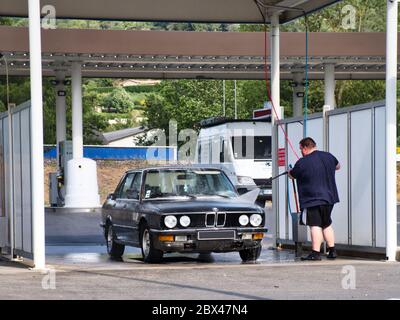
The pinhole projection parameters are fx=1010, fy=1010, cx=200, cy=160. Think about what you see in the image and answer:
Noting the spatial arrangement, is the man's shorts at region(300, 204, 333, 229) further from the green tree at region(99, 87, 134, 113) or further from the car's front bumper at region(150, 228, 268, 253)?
the green tree at region(99, 87, 134, 113)

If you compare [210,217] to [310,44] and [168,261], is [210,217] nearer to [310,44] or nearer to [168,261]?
[168,261]

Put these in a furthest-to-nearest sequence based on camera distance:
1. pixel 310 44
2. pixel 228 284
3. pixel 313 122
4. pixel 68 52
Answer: pixel 310 44
pixel 68 52
pixel 313 122
pixel 228 284

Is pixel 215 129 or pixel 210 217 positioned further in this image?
pixel 215 129

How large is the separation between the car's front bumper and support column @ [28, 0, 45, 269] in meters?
1.93

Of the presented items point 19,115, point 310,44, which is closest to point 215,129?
point 310,44

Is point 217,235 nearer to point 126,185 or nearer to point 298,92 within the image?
point 126,185

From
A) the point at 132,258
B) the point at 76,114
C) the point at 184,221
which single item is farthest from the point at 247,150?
the point at 184,221

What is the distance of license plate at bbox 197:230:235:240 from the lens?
14.6m

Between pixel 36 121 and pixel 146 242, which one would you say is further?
pixel 146 242

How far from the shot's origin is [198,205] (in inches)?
584

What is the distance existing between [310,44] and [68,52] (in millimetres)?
7918

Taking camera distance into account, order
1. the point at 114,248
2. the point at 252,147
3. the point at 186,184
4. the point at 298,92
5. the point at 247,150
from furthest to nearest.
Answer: the point at 298,92 < the point at 247,150 < the point at 252,147 < the point at 114,248 < the point at 186,184

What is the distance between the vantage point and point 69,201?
106 ft

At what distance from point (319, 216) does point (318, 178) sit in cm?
55
